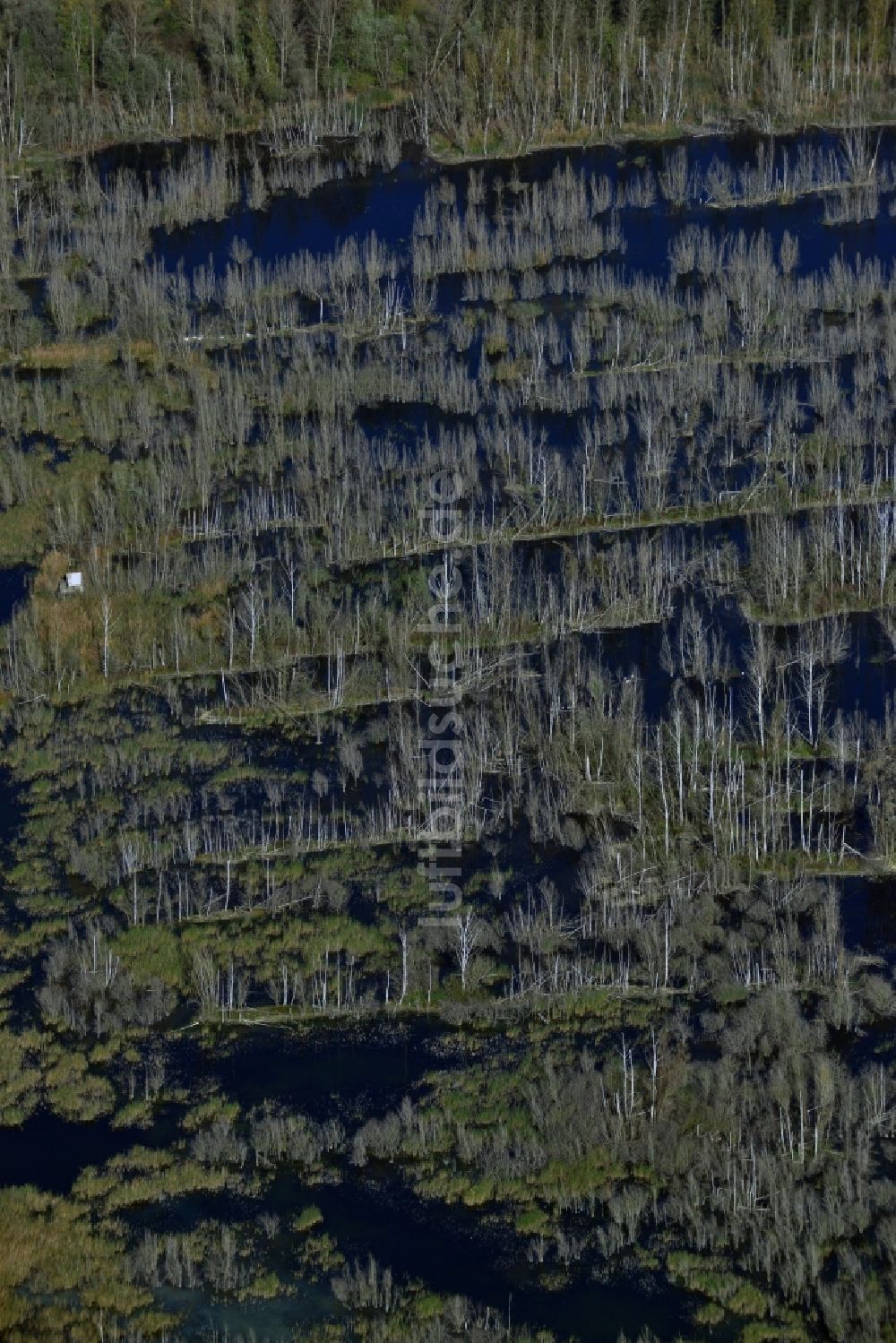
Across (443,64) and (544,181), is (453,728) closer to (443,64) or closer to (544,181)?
(544,181)

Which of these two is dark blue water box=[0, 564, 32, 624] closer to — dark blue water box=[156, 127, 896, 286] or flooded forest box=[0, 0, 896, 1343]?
flooded forest box=[0, 0, 896, 1343]

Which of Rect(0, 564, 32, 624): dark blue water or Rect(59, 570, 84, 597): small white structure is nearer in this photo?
Rect(59, 570, 84, 597): small white structure

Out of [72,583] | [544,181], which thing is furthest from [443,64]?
[72,583]

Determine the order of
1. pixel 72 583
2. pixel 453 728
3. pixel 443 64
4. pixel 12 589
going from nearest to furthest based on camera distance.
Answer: pixel 453 728
pixel 72 583
pixel 12 589
pixel 443 64

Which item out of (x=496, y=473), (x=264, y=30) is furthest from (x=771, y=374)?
(x=264, y=30)

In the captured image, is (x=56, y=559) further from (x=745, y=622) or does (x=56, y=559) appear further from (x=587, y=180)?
(x=587, y=180)

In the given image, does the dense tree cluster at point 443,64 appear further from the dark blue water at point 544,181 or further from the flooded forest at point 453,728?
the dark blue water at point 544,181

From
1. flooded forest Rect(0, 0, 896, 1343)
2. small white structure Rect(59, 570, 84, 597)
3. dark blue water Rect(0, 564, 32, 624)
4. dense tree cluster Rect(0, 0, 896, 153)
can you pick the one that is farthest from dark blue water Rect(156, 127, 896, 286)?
small white structure Rect(59, 570, 84, 597)
